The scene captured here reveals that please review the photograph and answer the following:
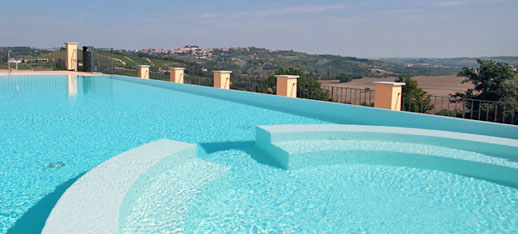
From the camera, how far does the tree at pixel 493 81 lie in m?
20.0

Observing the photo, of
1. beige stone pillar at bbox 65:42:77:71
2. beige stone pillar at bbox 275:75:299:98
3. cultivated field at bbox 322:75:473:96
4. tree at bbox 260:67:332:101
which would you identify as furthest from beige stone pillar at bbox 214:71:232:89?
cultivated field at bbox 322:75:473:96

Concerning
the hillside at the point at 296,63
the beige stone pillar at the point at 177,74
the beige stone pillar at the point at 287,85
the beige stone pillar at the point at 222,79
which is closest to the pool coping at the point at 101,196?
the beige stone pillar at the point at 287,85


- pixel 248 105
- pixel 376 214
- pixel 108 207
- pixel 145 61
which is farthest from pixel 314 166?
pixel 145 61

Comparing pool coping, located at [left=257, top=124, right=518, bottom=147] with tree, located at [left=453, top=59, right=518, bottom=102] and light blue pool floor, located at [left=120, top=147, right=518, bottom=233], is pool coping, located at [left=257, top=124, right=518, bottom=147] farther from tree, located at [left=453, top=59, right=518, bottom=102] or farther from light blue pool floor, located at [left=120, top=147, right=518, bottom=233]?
tree, located at [left=453, top=59, right=518, bottom=102]

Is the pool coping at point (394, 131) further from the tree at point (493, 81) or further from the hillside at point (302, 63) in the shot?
the hillside at point (302, 63)

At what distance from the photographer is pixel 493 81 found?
68.3 feet

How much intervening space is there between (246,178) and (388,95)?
527 centimetres

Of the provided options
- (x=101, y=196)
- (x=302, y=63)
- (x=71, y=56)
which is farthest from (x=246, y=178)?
(x=302, y=63)

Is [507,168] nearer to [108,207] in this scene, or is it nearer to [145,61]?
[108,207]

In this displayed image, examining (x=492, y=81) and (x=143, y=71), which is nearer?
(x=143, y=71)

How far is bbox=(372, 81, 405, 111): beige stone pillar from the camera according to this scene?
8878 millimetres

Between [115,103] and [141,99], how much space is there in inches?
52.8

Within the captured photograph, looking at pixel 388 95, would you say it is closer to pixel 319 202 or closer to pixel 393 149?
pixel 393 149

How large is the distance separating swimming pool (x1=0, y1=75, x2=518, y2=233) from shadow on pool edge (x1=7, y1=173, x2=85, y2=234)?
7 cm
